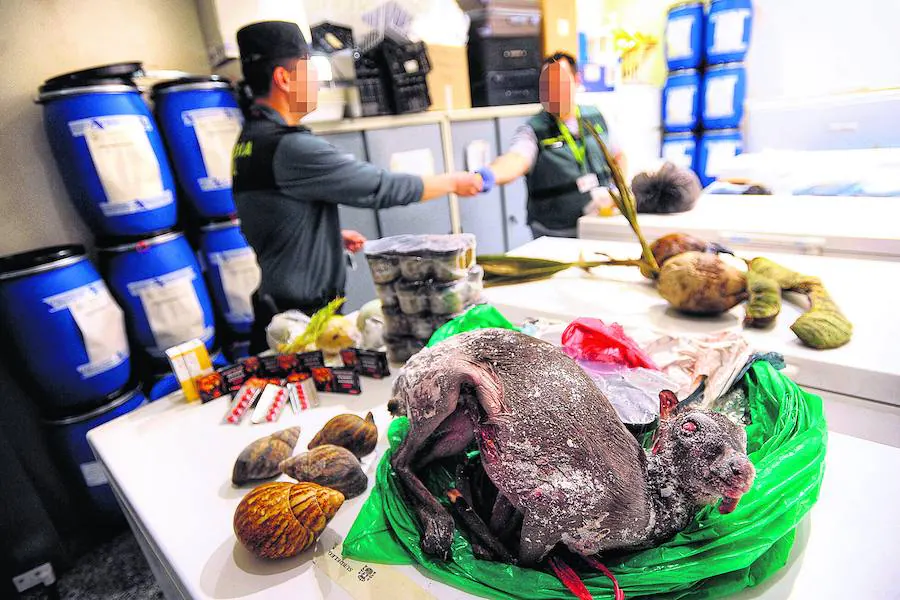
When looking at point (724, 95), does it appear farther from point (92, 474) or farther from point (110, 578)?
point (110, 578)

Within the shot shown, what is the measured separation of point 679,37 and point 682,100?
1.64 ft

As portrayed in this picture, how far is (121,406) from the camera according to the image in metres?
1.84

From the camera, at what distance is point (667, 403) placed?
75 cm

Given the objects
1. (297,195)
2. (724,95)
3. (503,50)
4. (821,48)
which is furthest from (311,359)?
(821,48)

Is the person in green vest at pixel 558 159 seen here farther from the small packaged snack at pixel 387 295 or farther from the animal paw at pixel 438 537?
the animal paw at pixel 438 537

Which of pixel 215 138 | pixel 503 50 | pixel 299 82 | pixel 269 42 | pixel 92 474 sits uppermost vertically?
pixel 503 50

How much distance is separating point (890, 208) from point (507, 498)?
203 cm

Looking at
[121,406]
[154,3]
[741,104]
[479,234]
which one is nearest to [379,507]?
[121,406]

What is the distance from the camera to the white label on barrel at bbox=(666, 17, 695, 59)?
413 cm

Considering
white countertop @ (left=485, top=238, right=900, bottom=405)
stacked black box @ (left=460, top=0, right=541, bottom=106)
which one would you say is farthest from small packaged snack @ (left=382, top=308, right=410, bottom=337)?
stacked black box @ (left=460, top=0, right=541, bottom=106)

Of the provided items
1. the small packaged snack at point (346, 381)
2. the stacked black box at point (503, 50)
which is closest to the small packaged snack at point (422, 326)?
the small packaged snack at point (346, 381)

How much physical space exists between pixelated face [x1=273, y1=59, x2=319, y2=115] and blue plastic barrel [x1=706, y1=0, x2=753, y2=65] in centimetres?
376

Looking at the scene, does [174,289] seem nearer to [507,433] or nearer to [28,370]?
[28,370]

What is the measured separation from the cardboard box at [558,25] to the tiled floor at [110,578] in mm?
3600
